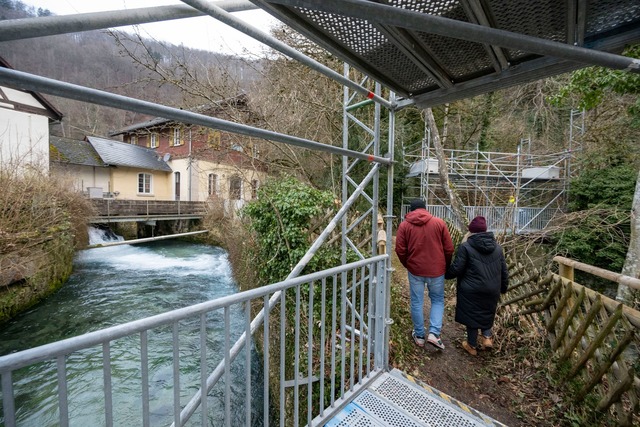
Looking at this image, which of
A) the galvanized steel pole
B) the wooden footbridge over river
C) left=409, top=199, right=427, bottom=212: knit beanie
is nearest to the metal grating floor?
left=409, top=199, right=427, bottom=212: knit beanie

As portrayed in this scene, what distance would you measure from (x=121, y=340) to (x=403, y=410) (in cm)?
637

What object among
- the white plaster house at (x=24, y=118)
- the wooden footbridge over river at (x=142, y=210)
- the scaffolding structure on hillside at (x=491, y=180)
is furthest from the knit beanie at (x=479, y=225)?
the white plaster house at (x=24, y=118)

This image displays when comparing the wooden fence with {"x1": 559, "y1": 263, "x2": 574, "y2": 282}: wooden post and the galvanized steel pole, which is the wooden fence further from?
the galvanized steel pole

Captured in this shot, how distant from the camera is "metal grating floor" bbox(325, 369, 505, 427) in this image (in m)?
2.20

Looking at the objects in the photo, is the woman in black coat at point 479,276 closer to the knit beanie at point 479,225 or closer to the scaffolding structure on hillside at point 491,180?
the knit beanie at point 479,225

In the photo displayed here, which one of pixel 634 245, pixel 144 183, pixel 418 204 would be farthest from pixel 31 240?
pixel 144 183

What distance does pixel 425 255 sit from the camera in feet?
11.7

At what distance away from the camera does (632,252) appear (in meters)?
7.09

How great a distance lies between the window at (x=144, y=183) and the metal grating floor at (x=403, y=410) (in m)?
25.9

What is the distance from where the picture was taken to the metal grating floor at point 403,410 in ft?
7.23

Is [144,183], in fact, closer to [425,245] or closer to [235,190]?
[235,190]

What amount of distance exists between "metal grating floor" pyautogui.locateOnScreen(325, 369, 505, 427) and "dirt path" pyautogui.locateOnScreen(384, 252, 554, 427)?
2.06 feet

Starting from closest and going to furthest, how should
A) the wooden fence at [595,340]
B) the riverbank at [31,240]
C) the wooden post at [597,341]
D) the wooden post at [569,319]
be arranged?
1. the wooden fence at [595,340]
2. the wooden post at [597,341]
3. the wooden post at [569,319]
4. the riverbank at [31,240]

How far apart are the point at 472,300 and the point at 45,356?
373 centimetres
